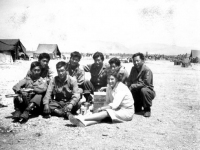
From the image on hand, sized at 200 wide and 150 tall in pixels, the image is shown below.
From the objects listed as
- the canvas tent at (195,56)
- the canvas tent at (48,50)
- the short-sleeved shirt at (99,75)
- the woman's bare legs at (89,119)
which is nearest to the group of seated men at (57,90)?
the woman's bare legs at (89,119)

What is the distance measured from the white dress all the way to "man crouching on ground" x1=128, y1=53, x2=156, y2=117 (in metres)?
0.77

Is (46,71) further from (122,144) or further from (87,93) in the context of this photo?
(122,144)

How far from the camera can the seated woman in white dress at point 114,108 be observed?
4.32m

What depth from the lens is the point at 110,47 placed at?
170 meters

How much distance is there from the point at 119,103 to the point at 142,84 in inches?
50.2

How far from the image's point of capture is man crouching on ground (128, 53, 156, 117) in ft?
17.4

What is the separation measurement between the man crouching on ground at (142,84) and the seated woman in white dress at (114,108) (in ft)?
2.54

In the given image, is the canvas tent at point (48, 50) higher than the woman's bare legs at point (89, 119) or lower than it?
higher

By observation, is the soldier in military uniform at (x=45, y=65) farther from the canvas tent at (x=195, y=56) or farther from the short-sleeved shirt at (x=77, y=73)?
the canvas tent at (x=195, y=56)

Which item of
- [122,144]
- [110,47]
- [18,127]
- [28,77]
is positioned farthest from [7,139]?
[110,47]

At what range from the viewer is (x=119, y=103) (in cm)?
439

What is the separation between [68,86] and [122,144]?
2144 mm

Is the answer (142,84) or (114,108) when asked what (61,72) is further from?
(142,84)

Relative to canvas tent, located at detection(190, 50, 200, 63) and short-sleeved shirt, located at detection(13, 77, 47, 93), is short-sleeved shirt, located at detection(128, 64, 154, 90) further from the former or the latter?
canvas tent, located at detection(190, 50, 200, 63)
